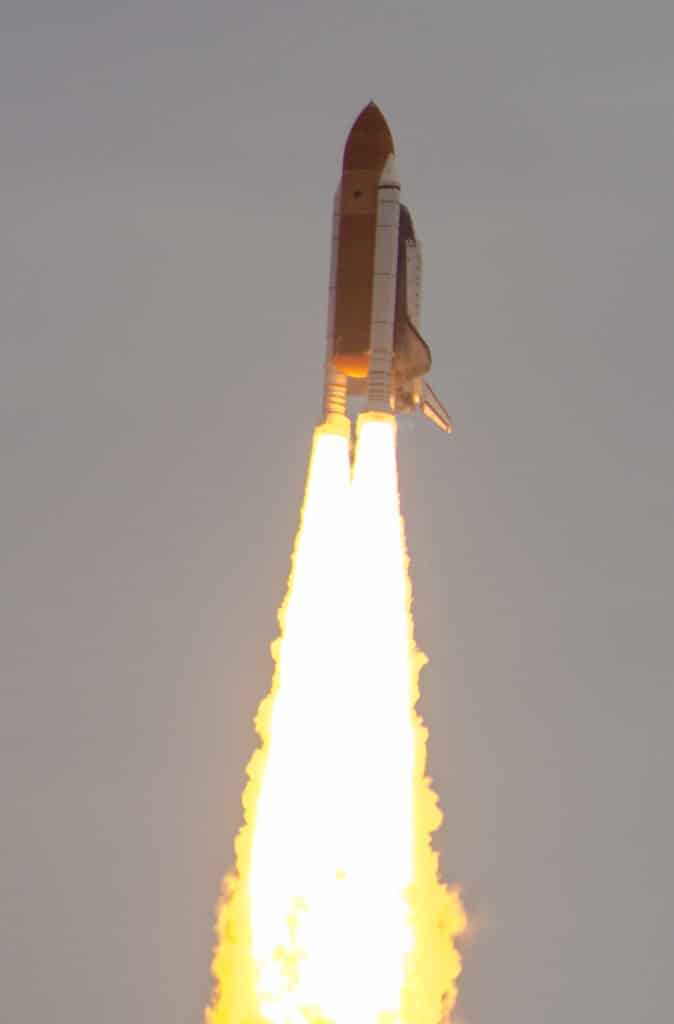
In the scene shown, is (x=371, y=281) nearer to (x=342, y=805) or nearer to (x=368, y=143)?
(x=368, y=143)

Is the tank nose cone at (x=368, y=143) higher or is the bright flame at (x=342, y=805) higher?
the tank nose cone at (x=368, y=143)

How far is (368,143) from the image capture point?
54.8 metres

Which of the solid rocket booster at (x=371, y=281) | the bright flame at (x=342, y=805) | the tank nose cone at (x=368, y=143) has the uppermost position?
the tank nose cone at (x=368, y=143)

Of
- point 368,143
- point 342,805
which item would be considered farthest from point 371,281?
point 342,805

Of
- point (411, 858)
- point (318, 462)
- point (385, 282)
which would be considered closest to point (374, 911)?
point (411, 858)

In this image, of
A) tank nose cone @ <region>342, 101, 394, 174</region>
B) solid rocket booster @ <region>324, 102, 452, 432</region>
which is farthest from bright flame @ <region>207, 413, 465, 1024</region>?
tank nose cone @ <region>342, 101, 394, 174</region>

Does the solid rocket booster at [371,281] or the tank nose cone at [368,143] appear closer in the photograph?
the solid rocket booster at [371,281]

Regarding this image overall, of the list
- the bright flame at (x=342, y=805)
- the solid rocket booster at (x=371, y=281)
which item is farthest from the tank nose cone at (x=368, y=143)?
the bright flame at (x=342, y=805)

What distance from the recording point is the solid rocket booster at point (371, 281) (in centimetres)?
5350

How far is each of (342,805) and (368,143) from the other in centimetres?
1349

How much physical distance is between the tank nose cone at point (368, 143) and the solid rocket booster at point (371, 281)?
0.8 inches

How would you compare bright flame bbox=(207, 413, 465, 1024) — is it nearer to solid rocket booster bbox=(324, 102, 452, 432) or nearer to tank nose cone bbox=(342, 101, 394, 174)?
solid rocket booster bbox=(324, 102, 452, 432)

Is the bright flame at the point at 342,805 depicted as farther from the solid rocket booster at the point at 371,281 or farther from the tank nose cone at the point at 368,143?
the tank nose cone at the point at 368,143

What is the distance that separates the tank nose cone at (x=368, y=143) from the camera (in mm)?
54594
